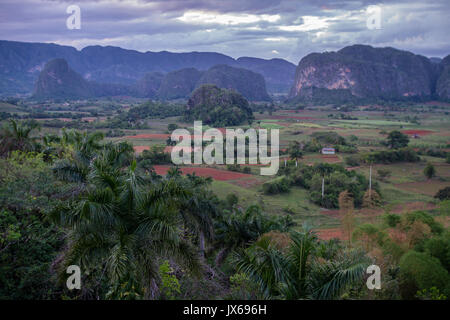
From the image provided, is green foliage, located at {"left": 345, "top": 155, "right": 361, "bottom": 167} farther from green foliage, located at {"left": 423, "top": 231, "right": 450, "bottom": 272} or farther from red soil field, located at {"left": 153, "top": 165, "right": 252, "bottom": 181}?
green foliage, located at {"left": 423, "top": 231, "right": 450, "bottom": 272}

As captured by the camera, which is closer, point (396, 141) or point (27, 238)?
point (27, 238)

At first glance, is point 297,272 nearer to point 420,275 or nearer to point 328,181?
point 420,275

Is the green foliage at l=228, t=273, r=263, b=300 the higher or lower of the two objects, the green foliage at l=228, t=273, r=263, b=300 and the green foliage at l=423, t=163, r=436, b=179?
the higher

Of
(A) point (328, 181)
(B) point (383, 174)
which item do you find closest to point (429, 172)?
(B) point (383, 174)

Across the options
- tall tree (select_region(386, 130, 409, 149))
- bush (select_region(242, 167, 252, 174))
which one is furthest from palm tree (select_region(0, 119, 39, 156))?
tall tree (select_region(386, 130, 409, 149))
